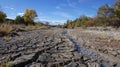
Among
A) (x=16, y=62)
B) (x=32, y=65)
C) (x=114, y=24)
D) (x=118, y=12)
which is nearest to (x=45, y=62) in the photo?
(x=32, y=65)

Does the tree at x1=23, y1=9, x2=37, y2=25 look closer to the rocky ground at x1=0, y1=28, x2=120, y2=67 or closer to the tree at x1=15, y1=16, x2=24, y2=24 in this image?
the tree at x1=15, y1=16, x2=24, y2=24

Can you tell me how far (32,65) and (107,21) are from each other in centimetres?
4025

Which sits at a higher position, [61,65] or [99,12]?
[99,12]

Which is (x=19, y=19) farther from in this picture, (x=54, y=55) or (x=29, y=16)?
(x=54, y=55)

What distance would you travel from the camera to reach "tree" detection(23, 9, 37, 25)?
6461cm

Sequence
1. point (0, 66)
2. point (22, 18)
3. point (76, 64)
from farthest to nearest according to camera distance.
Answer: point (22, 18) → point (76, 64) → point (0, 66)

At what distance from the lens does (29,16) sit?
6538 cm

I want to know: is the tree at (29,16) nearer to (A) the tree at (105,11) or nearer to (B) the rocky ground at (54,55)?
(A) the tree at (105,11)

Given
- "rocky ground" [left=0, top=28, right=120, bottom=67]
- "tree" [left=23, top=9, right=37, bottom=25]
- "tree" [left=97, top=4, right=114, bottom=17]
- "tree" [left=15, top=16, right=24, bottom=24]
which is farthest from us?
"tree" [left=23, top=9, right=37, bottom=25]

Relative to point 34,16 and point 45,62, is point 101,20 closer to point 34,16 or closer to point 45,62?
point 34,16

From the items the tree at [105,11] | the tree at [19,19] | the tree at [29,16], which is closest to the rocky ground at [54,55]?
the tree at [105,11]

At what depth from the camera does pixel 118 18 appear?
43156 mm

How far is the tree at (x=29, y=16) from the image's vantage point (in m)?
64.6

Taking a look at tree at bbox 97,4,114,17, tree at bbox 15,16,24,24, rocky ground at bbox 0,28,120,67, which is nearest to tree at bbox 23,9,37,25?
tree at bbox 15,16,24,24
